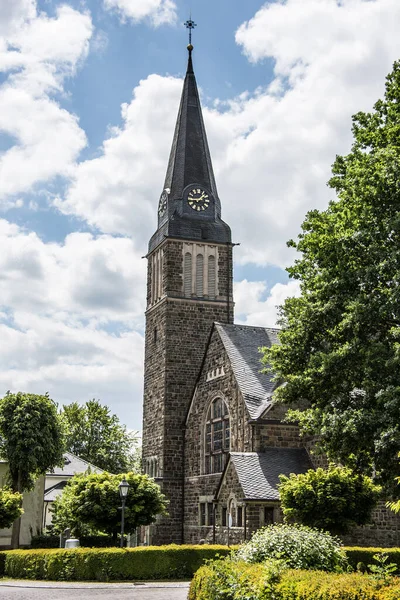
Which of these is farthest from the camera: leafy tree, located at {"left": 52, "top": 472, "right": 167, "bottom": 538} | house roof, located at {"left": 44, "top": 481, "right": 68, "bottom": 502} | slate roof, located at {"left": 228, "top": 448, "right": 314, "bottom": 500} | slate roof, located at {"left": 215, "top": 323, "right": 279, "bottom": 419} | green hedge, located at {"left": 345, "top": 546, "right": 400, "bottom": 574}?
house roof, located at {"left": 44, "top": 481, "right": 68, "bottom": 502}

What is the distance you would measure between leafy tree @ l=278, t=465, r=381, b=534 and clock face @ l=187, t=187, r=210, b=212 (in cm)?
2373

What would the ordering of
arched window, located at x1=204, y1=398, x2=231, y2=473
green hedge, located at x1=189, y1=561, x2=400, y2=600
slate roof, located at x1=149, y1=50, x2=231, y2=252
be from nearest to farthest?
green hedge, located at x1=189, y1=561, x2=400, y2=600, arched window, located at x1=204, y1=398, x2=231, y2=473, slate roof, located at x1=149, y1=50, x2=231, y2=252

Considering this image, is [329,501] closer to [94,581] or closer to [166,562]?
[166,562]

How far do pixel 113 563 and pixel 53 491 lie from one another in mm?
30842

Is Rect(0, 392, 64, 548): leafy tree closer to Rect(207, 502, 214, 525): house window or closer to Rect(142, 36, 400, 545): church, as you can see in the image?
Rect(142, 36, 400, 545): church

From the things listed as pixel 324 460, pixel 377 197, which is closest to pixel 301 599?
pixel 377 197

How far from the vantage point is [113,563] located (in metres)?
24.4

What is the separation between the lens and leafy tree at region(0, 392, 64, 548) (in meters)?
41.5

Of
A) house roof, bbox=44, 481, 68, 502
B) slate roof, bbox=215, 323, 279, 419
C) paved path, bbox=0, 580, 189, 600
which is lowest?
paved path, bbox=0, 580, 189, 600

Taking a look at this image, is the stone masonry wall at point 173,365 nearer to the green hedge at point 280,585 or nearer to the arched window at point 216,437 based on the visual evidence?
the arched window at point 216,437

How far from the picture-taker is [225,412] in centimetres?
3784

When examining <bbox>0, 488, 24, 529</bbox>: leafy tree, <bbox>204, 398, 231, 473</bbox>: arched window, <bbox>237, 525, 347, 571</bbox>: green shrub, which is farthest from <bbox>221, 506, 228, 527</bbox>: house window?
<bbox>237, 525, 347, 571</bbox>: green shrub

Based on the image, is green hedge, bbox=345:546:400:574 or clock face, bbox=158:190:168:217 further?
clock face, bbox=158:190:168:217

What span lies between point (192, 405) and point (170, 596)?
22.8 m
